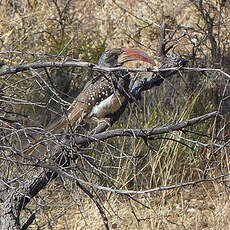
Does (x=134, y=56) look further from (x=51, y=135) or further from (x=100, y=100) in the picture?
(x=51, y=135)

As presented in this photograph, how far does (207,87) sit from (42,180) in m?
3.54

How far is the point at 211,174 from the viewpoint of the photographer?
5.70 metres

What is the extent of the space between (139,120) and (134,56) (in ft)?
2.70

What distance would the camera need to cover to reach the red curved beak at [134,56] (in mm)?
3693

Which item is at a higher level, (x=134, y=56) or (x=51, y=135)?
(x=134, y=56)

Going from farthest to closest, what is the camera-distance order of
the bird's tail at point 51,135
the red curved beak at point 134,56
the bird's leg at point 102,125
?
the bird's leg at point 102,125
the red curved beak at point 134,56
the bird's tail at point 51,135

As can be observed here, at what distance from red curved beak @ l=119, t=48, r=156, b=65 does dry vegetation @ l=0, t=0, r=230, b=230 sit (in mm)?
282

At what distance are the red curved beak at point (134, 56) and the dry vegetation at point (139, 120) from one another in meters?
0.28

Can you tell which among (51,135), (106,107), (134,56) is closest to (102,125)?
(106,107)

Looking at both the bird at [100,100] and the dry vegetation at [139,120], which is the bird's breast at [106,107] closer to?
the bird at [100,100]

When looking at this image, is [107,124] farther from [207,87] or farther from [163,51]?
[207,87]

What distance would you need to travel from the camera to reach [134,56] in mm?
3994

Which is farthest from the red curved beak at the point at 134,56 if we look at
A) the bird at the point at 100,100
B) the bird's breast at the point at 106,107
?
the bird's breast at the point at 106,107

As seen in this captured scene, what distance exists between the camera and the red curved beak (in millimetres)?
3693
